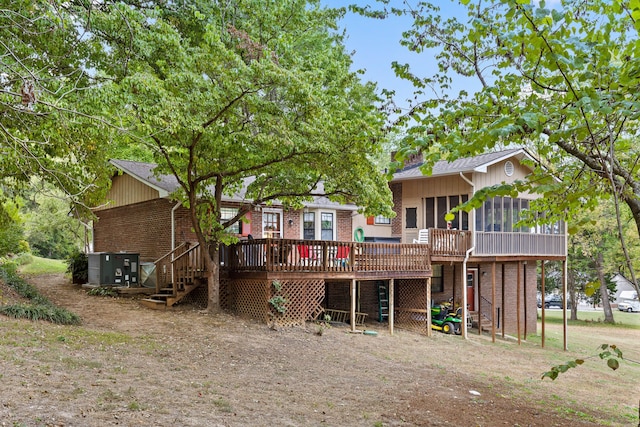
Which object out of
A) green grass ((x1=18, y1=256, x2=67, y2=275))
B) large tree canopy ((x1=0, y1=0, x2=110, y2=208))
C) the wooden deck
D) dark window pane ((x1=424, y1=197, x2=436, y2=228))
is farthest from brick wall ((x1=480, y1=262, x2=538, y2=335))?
green grass ((x1=18, y1=256, x2=67, y2=275))

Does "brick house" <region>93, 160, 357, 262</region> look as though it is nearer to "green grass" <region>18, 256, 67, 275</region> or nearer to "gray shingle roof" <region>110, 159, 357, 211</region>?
"gray shingle roof" <region>110, 159, 357, 211</region>

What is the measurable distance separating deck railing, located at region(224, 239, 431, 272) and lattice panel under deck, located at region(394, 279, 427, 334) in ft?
4.87

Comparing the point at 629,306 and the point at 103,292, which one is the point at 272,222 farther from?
the point at 629,306

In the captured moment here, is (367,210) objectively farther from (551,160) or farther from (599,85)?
(599,85)

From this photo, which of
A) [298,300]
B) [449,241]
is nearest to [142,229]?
[298,300]

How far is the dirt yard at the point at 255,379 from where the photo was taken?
20.8ft

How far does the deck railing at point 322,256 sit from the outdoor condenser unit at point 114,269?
4.11 meters

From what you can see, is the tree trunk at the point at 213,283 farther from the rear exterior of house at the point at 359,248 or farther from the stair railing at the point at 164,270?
the stair railing at the point at 164,270

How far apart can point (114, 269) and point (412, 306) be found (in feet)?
34.5

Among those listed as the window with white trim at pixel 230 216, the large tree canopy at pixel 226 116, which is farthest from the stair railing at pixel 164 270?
the large tree canopy at pixel 226 116

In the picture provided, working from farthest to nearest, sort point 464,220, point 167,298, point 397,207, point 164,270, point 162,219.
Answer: point 397,207, point 464,220, point 162,219, point 164,270, point 167,298

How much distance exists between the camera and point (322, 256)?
15.5 metres

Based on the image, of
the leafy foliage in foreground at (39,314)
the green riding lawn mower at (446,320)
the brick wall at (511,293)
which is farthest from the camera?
the brick wall at (511,293)

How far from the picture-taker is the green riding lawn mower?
63.9ft
